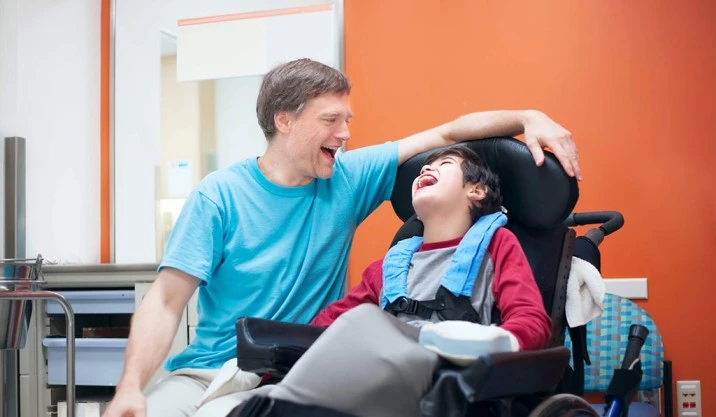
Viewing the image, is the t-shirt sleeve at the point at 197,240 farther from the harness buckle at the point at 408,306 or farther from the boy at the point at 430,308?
the harness buckle at the point at 408,306

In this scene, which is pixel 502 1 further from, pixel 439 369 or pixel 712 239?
pixel 439 369

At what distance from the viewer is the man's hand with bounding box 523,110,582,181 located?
4.81 feet

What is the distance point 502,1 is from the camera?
9.70 feet

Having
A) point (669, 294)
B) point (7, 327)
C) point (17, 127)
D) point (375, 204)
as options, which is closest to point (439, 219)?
point (375, 204)

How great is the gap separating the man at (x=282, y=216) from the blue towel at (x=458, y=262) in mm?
175

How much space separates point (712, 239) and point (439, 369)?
2.04 meters

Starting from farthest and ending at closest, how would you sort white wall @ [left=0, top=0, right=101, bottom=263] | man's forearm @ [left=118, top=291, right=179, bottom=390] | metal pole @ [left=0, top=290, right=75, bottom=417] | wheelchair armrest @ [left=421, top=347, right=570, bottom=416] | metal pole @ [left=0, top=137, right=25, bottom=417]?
white wall @ [left=0, top=0, right=101, bottom=263]
metal pole @ [left=0, top=137, right=25, bottom=417]
metal pole @ [left=0, top=290, right=75, bottom=417]
man's forearm @ [left=118, top=291, right=179, bottom=390]
wheelchair armrest @ [left=421, top=347, right=570, bottom=416]

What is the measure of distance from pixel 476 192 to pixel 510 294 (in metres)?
0.27

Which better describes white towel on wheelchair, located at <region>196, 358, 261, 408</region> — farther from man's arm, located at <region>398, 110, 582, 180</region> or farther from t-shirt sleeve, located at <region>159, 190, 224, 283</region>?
man's arm, located at <region>398, 110, 582, 180</region>

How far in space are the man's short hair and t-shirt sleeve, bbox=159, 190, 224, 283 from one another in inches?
10.6

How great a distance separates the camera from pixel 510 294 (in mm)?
1367

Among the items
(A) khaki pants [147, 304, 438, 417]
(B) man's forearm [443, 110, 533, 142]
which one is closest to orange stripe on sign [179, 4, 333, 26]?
(B) man's forearm [443, 110, 533, 142]

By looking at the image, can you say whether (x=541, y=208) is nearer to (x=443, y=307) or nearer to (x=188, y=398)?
(x=443, y=307)

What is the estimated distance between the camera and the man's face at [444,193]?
1558 mm
